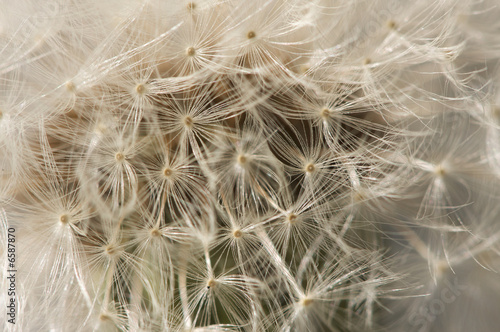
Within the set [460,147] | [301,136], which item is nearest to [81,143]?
[301,136]

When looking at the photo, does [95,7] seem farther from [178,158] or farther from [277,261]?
[277,261]

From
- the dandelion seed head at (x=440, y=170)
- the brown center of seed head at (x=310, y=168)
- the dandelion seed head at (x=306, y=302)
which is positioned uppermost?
the brown center of seed head at (x=310, y=168)

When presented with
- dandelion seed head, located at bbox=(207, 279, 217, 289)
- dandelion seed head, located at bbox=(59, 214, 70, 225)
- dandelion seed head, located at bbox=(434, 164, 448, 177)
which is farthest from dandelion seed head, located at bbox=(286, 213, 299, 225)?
dandelion seed head, located at bbox=(59, 214, 70, 225)

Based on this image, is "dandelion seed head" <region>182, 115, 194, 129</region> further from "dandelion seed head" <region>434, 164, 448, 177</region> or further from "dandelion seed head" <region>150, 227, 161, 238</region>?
"dandelion seed head" <region>434, 164, 448, 177</region>

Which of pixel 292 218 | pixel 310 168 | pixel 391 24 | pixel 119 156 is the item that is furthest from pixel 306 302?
pixel 391 24

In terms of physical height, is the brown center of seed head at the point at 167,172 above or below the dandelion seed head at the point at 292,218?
above

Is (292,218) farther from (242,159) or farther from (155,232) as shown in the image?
(155,232)

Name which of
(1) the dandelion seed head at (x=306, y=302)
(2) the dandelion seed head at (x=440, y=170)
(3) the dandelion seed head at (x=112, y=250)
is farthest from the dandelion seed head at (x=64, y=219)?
(2) the dandelion seed head at (x=440, y=170)

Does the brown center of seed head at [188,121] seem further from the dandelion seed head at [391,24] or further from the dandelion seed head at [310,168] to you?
the dandelion seed head at [391,24]
